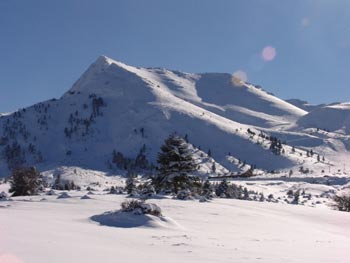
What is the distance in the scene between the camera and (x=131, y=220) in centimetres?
1602

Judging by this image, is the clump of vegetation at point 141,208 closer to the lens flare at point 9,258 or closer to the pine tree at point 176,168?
the lens flare at point 9,258

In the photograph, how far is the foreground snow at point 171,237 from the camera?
32.4 ft

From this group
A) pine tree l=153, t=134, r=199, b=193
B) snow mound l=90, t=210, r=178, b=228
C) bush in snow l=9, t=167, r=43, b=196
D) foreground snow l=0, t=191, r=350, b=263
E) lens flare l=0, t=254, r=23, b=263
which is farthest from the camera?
pine tree l=153, t=134, r=199, b=193

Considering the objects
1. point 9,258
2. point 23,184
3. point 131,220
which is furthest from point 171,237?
point 23,184

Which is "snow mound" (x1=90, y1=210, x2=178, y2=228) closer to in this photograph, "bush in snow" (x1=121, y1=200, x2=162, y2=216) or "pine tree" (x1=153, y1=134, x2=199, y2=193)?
"bush in snow" (x1=121, y1=200, x2=162, y2=216)

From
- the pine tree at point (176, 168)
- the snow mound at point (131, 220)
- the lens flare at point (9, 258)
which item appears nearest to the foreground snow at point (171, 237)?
the lens flare at point (9, 258)

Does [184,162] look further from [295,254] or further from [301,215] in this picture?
[295,254]

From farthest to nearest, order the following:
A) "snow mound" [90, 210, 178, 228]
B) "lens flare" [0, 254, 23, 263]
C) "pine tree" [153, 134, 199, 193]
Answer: "pine tree" [153, 134, 199, 193] → "snow mound" [90, 210, 178, 228] → "lens flare" [0, 254, 23, 263]

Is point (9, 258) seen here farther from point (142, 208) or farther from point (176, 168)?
point (176, 168)

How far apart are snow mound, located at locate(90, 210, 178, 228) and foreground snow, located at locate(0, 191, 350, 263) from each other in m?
0.12

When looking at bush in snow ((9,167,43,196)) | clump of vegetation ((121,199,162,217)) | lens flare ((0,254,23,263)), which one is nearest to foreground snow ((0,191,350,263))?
lens flare ((0,254,23,263))

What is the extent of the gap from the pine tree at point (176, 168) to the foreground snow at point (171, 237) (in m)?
19.5

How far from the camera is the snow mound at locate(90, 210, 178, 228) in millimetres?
15570

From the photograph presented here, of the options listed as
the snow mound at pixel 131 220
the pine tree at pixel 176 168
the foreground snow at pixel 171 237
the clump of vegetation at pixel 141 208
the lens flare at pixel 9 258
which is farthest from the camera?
the pine tree at pixel 176 168
